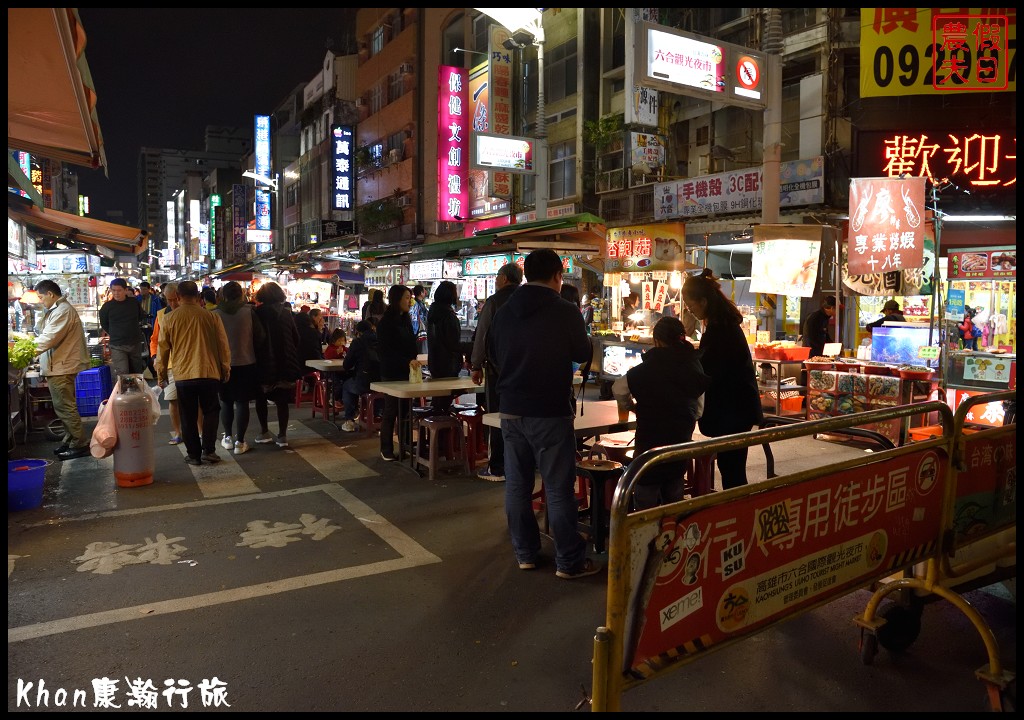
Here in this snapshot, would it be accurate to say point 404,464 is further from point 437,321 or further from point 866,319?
point 866,319

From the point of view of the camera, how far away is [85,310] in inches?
650

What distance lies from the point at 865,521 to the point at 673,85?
695 centimetres

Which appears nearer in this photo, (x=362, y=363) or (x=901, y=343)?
(x=901, y=343)

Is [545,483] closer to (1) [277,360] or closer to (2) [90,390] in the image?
(1) [277,360]

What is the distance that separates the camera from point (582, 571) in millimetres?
4914

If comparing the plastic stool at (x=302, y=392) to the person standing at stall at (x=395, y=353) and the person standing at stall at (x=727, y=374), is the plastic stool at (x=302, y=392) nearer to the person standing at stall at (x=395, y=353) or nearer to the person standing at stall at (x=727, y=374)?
the person standing at stall at (x=395, y=353)

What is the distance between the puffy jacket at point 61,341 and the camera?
8.02 meters

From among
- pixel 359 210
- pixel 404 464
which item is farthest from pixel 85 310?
pixel 359 210

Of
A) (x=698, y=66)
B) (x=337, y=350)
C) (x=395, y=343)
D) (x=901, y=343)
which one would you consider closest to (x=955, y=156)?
(x=901, y=343)

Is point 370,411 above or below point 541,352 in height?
below

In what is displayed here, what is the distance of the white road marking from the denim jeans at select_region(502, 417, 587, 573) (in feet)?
2.41

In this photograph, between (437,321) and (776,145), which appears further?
(776,145)

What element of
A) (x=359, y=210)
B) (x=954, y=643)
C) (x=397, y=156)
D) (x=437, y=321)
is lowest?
(x=954, y=643)

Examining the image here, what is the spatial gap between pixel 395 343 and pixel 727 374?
4462 mm
